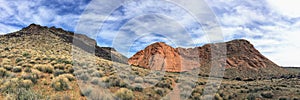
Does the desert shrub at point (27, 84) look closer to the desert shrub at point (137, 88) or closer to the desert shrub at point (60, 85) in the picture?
the desert shrub at point (60, 85)

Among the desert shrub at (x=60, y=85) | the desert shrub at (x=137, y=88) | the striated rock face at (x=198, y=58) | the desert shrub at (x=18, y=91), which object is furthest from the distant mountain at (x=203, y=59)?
the desert shrub at (x=18, y=91)

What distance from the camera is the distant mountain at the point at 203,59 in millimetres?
75125

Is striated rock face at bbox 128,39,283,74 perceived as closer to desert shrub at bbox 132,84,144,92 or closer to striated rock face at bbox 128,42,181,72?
striated rock face at bbox 128,42,181,72

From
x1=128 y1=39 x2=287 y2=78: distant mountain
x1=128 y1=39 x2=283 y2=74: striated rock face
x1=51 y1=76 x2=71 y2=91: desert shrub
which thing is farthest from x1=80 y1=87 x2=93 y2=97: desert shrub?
x1=128 y1=39 x2=283 y2=74: striated rock face

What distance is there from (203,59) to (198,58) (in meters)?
2.07

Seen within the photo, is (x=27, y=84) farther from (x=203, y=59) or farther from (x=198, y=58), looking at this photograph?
(x=203, y=59)

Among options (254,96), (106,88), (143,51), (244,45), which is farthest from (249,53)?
(106,88)

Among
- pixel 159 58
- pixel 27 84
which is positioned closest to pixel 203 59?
pixel 159 58

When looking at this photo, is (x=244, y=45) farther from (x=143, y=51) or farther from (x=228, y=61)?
(x=143, y=51)

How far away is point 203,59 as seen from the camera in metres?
84.8

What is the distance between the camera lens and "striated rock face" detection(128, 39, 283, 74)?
77000mm

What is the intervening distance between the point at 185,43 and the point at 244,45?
249ft

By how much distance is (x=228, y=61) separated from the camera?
3056 inches

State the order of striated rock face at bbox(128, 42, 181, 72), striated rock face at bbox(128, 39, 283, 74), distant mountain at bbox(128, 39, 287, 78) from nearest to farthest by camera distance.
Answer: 1. distant mountain at bbox(128, 39, 287, 78)
2. striated rock face at bbox(128, 39, 283, 74)
3. striated rock face at bbox(128, 42, 181, 72)
